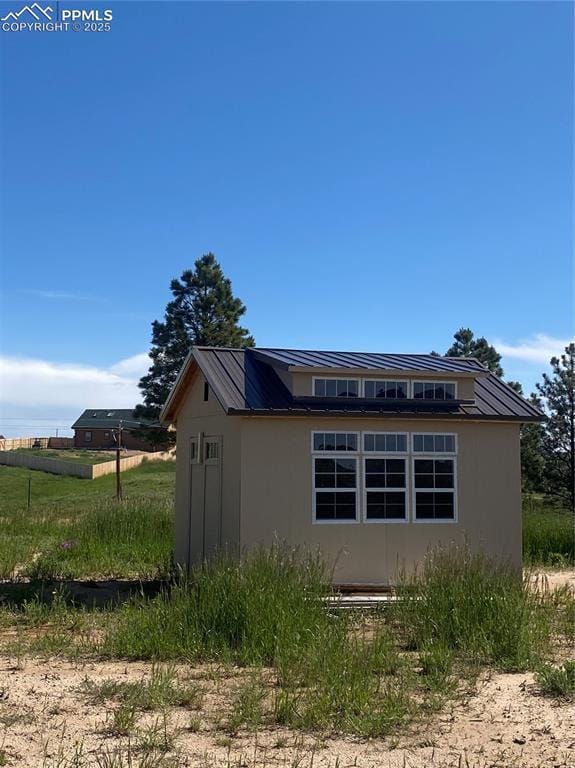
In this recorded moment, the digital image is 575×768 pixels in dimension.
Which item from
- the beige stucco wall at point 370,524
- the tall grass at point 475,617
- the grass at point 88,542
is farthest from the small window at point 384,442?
the grass at point 88,542

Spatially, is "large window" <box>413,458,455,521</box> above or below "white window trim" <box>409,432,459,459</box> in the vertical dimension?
below

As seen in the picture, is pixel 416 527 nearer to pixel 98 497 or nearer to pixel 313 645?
pixel 313 645

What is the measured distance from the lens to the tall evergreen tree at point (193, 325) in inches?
1607

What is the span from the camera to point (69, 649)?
8836 millimetres

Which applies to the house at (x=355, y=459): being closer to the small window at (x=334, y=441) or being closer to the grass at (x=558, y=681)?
the small window at (x=334, y=441)

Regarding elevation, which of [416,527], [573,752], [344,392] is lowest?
[573,752]

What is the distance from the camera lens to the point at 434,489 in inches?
502

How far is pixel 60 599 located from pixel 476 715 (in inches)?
241

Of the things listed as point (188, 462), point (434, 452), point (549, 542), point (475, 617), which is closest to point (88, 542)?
point (188, 462)

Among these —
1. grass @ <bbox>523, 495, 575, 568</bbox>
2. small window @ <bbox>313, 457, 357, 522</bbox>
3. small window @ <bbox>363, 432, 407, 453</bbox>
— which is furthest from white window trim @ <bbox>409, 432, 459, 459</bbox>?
grass @ <bbox>523, 495, 575, 568</bbox>

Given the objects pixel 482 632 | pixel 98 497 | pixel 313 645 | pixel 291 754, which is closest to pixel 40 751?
pixel 291 754

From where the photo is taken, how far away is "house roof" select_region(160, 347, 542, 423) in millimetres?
12031

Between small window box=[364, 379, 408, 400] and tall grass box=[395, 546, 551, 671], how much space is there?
11.1ft

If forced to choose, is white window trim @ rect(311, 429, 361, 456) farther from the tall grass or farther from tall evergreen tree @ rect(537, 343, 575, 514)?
tall evergreen tree @ rect(537, 343, 575, 514)
